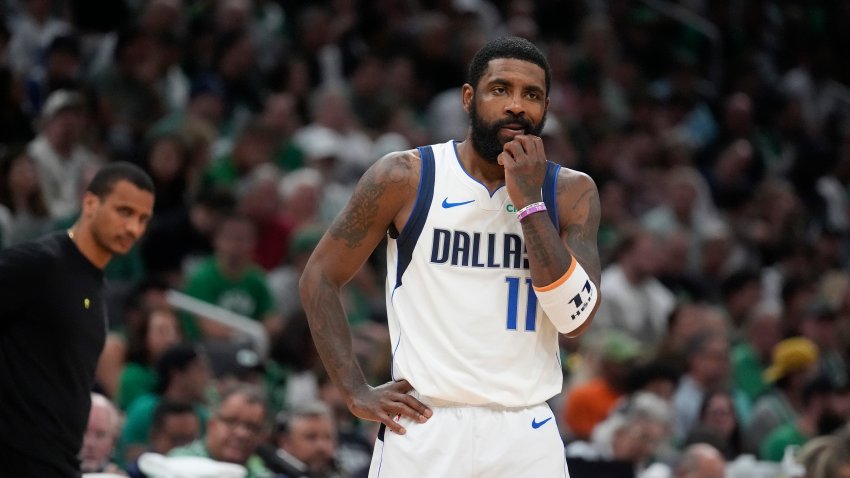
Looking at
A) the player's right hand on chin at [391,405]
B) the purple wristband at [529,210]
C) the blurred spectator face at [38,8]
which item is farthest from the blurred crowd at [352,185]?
the purple wristband at [529,210]

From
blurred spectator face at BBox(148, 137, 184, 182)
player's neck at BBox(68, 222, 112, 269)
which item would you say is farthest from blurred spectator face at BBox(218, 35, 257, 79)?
player's neck at BBox(68, 222, 112, 269)

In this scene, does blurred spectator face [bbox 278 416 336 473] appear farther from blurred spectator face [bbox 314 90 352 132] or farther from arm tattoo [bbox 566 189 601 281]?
blurred spectator face [bbox 314 90 352 132]

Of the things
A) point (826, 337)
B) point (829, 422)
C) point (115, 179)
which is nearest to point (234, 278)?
point (115, 179)

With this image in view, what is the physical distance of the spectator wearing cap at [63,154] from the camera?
9.43 metres

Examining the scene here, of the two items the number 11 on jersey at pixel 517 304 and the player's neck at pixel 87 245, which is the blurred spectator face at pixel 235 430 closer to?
the player's neck at pixel 87 245

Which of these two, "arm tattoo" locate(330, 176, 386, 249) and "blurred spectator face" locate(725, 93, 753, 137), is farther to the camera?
"blurred spectator face" locate(725, 93, 753, 137)

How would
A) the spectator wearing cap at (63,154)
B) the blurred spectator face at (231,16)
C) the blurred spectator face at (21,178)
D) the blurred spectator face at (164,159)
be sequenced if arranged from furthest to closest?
the blurred spectator face at (231,16) → the blurred spectator face at (164,159) → the spectator wearing cap at (63,154) → the blurred spectator face at (21,178)

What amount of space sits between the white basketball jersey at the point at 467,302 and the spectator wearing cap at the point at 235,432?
109 inches

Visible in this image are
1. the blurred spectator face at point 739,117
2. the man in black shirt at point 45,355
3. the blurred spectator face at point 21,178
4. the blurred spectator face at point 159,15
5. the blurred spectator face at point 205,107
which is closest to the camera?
the man in black shirt at point 45,355

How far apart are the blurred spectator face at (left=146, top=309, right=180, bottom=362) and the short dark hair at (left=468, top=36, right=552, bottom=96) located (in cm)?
440

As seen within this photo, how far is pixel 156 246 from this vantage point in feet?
31.4

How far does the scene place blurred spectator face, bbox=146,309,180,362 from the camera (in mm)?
8414

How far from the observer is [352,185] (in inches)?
454

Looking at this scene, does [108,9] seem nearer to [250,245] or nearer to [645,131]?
[250,245]
